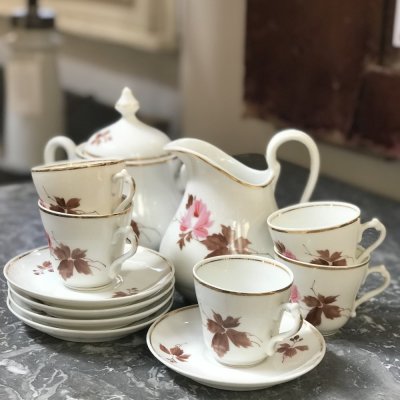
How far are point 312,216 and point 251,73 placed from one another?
671mm

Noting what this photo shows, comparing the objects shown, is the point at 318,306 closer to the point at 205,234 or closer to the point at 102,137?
the point at 205,234

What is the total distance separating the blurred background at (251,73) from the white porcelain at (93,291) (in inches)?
8.6

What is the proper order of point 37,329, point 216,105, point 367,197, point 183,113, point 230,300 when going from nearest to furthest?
1. point 230,300
2. point 37,329
3. point 367,197
4. point 216,105
5. point 183,113

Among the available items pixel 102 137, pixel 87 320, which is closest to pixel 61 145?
pixel 102 137

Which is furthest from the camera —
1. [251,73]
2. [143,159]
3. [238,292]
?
[251,73]

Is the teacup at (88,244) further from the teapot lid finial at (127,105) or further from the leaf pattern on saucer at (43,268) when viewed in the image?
the teapot lid finial at (127,105)

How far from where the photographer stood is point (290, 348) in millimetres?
747

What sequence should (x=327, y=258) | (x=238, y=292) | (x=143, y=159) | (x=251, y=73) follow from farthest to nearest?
(x=251, y=73)
(x=143, y=159)
(x=327, y=258)
(x=238, y=292)

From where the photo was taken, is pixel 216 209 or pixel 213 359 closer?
pixel 213 359

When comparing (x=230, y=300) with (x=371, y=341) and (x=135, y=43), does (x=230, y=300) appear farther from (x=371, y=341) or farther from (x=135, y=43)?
(x=135, y=43)

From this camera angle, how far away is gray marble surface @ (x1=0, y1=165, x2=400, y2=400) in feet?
2.30

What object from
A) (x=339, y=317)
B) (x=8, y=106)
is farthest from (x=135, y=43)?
(x=339, y=317)

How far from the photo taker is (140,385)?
0.71 m

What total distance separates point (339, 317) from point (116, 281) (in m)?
0.24
